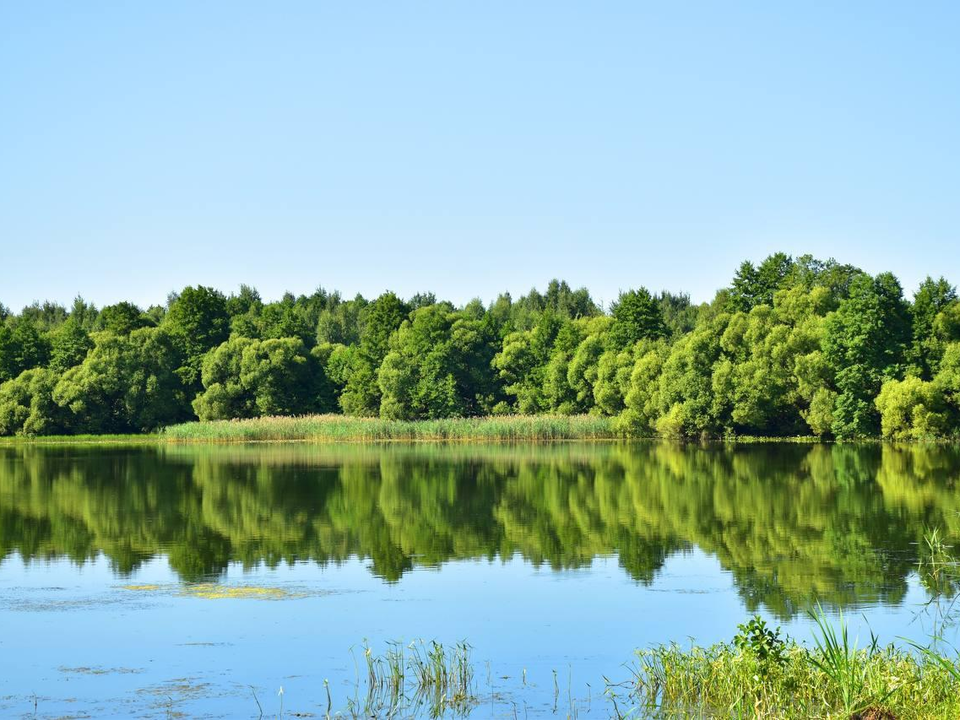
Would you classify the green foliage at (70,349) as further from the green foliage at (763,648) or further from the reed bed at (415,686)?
the green foliage at (763,648)

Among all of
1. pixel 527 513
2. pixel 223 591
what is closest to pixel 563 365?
pixel 527 513

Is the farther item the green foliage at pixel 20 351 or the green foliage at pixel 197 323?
the green foliage at pixel 197 323

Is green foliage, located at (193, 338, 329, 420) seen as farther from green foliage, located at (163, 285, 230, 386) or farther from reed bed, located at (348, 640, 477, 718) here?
reed bed, located at (348, 640, 477, 718)

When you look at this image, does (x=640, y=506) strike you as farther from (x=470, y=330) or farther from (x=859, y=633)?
(x=470, y=330)

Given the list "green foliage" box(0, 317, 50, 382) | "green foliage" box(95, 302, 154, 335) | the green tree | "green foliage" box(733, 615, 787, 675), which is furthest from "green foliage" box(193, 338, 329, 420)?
"green foliage" box(733, 615, 787, 675)

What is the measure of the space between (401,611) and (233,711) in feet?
18.9

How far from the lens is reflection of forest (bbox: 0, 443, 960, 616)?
22.5m

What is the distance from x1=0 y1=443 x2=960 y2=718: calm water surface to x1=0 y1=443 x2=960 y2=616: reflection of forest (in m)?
0.12

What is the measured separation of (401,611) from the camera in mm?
17797

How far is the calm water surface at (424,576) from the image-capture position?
13.9m

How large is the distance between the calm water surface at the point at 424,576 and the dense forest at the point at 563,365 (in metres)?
24.1

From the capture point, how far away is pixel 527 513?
30.5 m

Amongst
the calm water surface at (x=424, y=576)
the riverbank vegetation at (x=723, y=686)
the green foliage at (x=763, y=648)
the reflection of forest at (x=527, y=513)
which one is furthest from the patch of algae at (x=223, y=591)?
the green foliage at (x=763, y=648)

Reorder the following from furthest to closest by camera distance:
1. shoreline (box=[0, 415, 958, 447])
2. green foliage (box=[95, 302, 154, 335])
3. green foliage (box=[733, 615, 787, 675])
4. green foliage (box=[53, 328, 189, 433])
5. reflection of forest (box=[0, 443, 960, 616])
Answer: green foliage (box=[95, 302, 154, 335]) < green foliage (box=[53, 328, 189, 433]) < shoreline (box=[0, 415, 958, 447]) < reflection of forest (box=[0, 443, 960, 616]) < green foliage (box=[733, 615, 787, 675])
